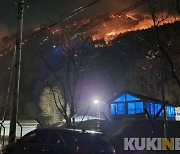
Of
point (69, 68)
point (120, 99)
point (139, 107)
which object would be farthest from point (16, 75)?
point (120, 99)

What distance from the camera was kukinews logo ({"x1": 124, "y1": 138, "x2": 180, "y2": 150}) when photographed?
1476 centimetres

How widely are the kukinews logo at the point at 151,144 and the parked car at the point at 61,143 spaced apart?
540 cm

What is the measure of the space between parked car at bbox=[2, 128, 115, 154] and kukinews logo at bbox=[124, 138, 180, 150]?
5405 mm

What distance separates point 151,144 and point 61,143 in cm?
749

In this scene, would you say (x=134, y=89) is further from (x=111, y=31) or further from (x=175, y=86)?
(x=111, y=31)

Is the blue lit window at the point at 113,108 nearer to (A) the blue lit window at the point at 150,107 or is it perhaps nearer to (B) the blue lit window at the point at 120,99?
(B) the blue lit window at the point at 120,99

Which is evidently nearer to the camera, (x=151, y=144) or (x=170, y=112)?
(x=151, y=144)

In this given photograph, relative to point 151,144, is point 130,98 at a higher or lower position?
higher

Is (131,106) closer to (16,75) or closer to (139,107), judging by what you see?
(139,107)

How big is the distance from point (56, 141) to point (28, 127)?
A: 24.3 meters

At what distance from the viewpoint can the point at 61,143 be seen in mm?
9484

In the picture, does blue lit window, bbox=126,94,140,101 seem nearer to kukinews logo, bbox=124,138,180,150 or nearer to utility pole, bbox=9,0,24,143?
kukinews logo, bbox=124,138,180,150

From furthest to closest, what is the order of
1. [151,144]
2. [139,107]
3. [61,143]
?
[139,107] → [151,144] → [61,143]

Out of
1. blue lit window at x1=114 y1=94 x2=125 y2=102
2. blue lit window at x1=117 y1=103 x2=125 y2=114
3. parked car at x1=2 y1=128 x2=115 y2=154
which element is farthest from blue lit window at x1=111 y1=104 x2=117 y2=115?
parked car at x1=2 y1=128 x2=115 y2=154
